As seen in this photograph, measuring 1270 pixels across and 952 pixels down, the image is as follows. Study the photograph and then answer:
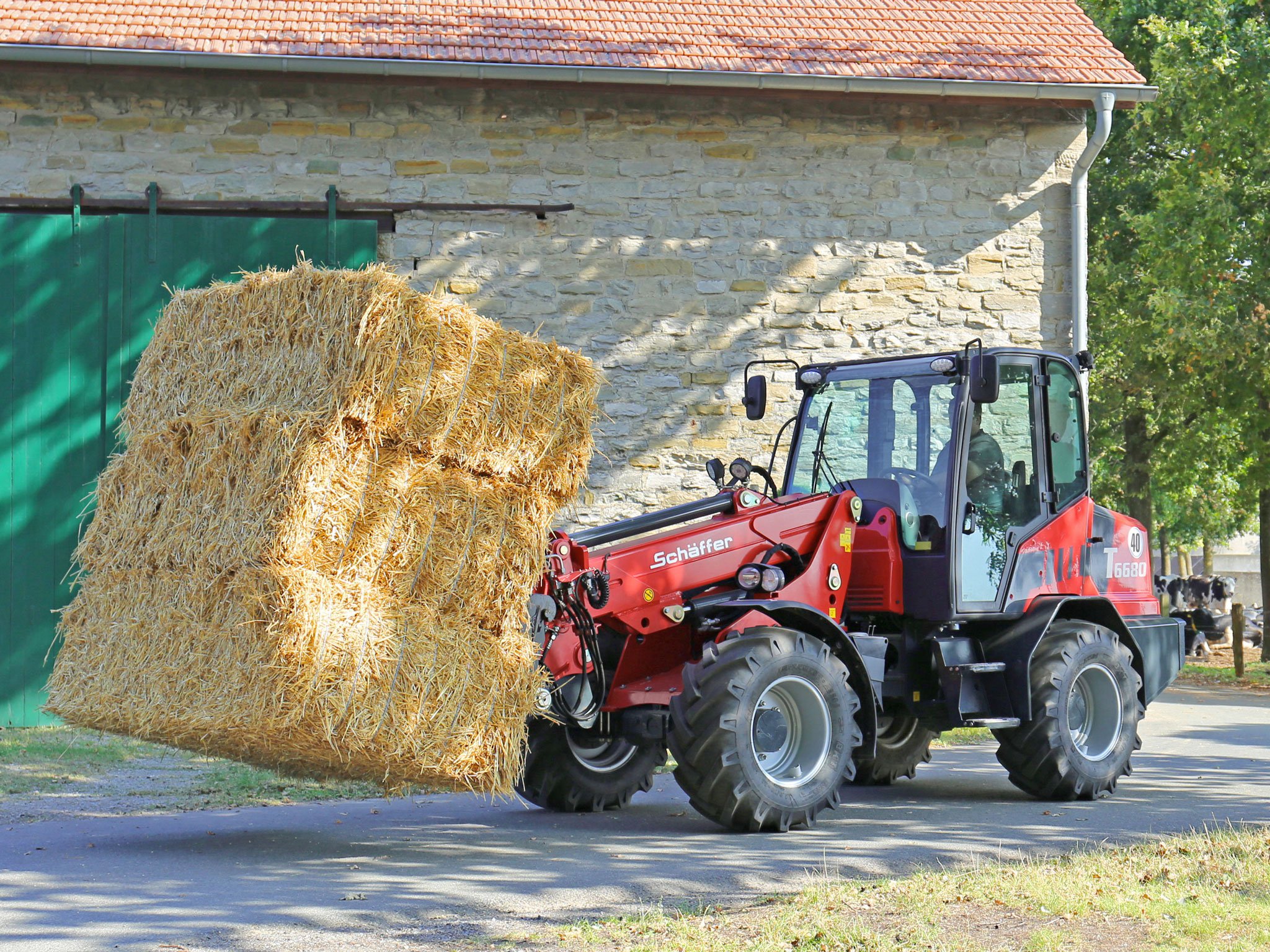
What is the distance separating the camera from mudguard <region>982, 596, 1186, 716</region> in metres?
8.02

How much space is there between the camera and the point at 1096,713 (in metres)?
8.44

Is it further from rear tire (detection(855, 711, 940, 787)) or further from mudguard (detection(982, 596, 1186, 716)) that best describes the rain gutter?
rear tire (detection(855, 711, 940, 787))

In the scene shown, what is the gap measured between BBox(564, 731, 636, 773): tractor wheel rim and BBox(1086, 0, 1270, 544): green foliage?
9.98 m

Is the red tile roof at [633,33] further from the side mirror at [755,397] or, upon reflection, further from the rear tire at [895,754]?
the rear tire at [895,754]

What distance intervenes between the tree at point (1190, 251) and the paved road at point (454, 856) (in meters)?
9.24

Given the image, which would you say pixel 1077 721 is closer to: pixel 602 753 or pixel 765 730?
pixel 765 730

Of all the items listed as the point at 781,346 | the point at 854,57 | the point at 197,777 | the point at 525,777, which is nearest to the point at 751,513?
the point at 525,777

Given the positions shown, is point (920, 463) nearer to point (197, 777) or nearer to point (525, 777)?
point (525, 777)

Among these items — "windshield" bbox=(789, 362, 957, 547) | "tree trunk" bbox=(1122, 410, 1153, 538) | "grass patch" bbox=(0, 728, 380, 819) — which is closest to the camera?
"windshield" bbox=(789, 362, 957, 547)

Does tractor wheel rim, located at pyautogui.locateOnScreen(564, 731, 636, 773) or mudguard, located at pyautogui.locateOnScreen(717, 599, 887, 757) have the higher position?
mudguard, located at pyautogui.locateOnScreen(717, 599, 887, 757)

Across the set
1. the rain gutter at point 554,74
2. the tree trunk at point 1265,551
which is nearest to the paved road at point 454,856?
the rain gutter at point 554,74

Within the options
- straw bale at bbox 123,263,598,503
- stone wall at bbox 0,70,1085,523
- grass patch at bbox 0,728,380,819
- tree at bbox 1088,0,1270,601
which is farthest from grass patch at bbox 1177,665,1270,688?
straw bale at bbox 123,263,598,503

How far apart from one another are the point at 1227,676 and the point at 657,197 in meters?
10.7

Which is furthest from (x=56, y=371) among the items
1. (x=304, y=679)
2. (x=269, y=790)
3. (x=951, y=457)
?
(x=951, y=457)
